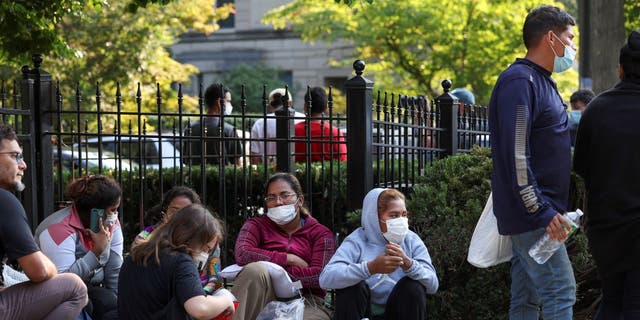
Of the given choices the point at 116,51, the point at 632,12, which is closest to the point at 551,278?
the point at 632,12

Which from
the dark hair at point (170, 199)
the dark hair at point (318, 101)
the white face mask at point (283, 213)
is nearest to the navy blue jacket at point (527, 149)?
the white face mask at point (283, 213)

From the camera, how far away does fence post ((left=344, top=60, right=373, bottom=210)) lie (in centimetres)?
777

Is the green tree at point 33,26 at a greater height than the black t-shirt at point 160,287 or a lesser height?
greater

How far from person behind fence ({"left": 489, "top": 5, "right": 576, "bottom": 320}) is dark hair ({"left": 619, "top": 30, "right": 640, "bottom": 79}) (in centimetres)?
31

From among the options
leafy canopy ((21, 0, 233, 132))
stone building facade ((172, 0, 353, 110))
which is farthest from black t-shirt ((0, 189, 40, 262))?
stone building facade ((172, 0, 353, 110))

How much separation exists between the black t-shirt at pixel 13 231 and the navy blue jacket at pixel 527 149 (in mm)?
2512

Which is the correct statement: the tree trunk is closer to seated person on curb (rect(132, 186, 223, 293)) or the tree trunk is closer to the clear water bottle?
seated person on curb (rect(132, 186, 223, 293))

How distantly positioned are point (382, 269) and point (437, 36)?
19.6 m

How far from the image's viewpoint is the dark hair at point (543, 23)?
6.12 metres

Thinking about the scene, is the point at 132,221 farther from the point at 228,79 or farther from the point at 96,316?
the point at 228,79

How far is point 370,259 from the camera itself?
6.97 meters

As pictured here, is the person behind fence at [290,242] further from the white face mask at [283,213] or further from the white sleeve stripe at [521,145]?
the white sleeve stripe at [521,145]

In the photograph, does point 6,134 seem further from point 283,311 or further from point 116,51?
point 116,51

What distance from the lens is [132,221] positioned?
10.3 meters
